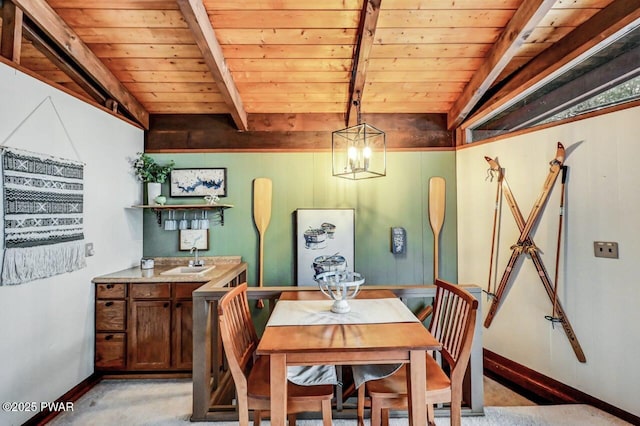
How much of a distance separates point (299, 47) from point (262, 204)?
1.74 metres

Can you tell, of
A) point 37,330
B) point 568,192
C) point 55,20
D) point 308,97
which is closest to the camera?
point 37,330

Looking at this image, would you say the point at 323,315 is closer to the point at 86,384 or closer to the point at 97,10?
the point at 86,384

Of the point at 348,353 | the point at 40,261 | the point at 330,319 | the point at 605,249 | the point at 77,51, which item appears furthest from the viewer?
the point at 77,51

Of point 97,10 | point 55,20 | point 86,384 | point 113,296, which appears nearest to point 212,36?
point 97,10

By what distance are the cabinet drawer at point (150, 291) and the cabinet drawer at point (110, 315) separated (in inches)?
5.5

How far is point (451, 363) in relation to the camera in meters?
1.75

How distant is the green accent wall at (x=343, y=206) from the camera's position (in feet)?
12.3

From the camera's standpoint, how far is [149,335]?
2840 mm

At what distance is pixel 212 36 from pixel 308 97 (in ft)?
4.09

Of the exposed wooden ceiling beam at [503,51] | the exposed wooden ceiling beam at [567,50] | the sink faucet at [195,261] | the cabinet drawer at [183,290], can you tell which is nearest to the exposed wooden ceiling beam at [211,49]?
the sink faucet at [195,261]

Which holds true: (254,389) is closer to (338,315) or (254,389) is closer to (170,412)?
(338,315)

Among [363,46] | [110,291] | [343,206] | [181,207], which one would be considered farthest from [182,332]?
[363,46]

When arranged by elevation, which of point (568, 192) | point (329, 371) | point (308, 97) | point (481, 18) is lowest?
point (329, 371)

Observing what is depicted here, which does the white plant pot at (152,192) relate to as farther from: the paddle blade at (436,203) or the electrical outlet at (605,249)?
the electrical outlet at (605,249)
